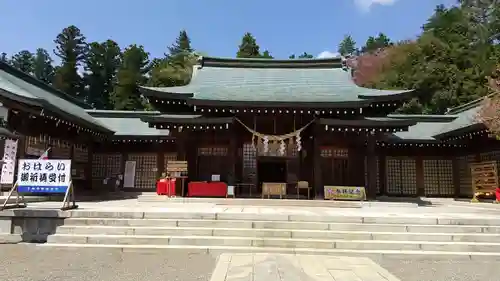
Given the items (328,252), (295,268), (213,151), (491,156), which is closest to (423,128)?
(491,156)

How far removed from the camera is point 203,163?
16.4 m

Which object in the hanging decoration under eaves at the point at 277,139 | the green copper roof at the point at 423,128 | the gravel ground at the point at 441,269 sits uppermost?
the green copper roof at the point at 423,128

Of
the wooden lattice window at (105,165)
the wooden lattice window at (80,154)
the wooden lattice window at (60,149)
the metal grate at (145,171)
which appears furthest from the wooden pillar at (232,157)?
the wooden lattice window at (80,154)

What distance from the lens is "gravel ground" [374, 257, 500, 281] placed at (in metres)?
6.15

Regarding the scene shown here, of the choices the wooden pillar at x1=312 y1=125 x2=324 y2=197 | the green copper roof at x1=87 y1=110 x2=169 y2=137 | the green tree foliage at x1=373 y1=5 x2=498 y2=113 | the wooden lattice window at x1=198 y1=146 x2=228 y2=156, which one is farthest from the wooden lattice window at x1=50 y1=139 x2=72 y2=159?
the green tree foliage at x1=373 y1=5 x2=498 y2=113

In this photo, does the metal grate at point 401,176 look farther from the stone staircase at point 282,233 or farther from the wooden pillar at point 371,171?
the stone staircase at point 282,233

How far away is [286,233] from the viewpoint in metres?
8.30

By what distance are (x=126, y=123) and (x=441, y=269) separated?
61.7 ft

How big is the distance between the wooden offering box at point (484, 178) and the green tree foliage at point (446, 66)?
61.2ft

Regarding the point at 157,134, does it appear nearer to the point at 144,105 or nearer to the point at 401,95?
the point at 401,95

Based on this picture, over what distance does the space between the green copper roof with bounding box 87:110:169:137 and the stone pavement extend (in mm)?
13067

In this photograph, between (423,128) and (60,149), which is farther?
(423,128)

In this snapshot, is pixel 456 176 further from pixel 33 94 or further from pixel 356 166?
pixel 33 94

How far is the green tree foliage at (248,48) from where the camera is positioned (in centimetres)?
5075
